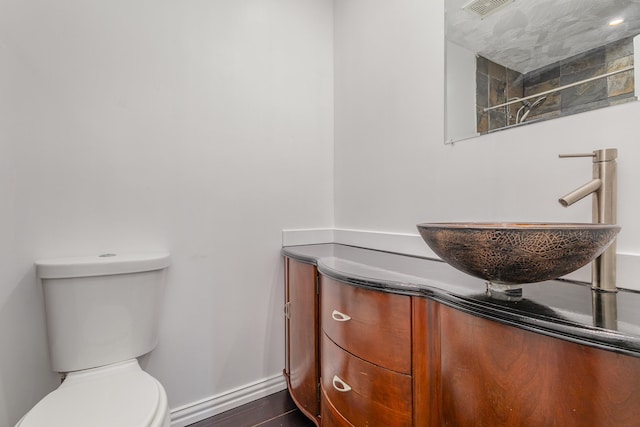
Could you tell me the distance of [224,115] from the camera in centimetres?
150

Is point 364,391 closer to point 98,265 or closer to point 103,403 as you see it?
point 103,403

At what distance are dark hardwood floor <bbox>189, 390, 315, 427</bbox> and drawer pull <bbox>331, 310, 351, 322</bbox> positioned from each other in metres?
0.71

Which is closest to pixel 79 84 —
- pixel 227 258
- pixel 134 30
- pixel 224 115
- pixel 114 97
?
pixel 114 97

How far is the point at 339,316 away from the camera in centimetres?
101

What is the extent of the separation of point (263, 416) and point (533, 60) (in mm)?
A: 1873

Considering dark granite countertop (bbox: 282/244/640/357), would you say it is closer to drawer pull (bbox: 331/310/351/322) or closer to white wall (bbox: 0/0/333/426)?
drawer pull (bbox: 331/310/351/322)

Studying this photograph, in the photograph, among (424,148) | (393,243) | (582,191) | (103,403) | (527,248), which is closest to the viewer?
(527,248)

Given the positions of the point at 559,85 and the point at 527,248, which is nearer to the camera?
the point at 527,248

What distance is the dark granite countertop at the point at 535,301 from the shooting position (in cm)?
50

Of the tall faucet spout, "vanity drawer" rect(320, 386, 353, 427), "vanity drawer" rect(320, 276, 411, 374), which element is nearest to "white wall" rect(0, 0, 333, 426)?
"vanity drawer" rect(320, 386, 353, 427)

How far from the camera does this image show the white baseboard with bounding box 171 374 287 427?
1371 mm

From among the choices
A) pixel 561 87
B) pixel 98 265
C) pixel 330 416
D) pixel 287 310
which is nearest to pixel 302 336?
pixel 287 310

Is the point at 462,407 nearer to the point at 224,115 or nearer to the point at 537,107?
the point at 537,107

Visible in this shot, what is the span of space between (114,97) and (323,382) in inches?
57.6
